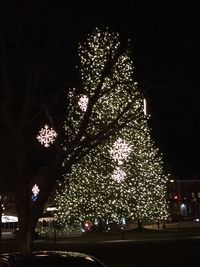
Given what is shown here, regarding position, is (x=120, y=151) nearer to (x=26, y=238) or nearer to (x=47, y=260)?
(x=26, y=238)

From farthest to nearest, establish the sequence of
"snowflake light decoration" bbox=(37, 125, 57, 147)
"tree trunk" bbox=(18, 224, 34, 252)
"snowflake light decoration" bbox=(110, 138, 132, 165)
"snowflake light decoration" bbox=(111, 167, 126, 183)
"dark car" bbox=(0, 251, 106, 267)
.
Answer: "snowflake light decoration" bbox=(111, 167, 126, 183), "snowflake light decoration" bbox=(110, 138, 132, 165), "snowflake light decoration" bbox=(37, 125, 57, 147), "tree trunk" bbox=(18, 224, 34, 252), "dark car" bbox=(0, 251, 106, 267)

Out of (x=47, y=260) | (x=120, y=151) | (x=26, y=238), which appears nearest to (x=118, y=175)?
(x=120, y=151)

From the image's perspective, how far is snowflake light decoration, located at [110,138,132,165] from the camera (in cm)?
4553

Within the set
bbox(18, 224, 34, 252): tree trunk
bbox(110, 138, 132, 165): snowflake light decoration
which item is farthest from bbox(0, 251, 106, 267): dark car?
bbox(110, 138, 132, 165): snowflake light decoration

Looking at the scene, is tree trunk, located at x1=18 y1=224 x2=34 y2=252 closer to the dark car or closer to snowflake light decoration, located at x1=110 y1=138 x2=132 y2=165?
the dark car

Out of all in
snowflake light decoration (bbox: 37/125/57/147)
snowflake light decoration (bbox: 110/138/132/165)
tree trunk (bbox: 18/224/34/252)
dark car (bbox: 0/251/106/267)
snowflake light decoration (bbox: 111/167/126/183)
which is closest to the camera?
dark car (bbox: 0/251/106/267)

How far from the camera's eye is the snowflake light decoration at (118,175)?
46.6m

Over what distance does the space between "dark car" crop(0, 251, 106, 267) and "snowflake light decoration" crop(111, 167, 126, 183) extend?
124 ft

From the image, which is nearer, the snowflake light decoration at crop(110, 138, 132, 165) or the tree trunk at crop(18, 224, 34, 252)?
the tree trunk at crop(18, 224, 34, 252)

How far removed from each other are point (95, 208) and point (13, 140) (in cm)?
3112

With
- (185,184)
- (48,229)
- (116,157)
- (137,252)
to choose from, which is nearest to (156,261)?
(137,252)

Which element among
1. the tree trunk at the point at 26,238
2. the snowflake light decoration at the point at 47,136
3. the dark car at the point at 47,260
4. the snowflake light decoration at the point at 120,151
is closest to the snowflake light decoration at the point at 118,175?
the snowflake light decoration at the point at 120,151

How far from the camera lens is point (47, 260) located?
327 inches

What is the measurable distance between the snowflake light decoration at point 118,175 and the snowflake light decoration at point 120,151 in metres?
0.55
